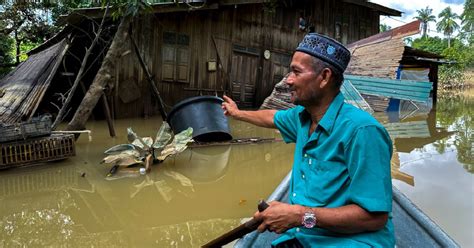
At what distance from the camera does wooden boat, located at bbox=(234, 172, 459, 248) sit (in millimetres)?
2211

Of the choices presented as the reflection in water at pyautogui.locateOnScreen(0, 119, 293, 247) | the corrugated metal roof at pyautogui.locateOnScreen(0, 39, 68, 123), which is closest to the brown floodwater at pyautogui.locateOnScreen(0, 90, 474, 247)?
the reflection in water at pyautogui.locateOnScreen(0, 119, 293, 247)

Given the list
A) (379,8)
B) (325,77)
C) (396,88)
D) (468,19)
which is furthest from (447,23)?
(325,77)

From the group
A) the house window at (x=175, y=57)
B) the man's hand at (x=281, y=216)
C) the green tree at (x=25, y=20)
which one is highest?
the green tree at (x=25, y=20)

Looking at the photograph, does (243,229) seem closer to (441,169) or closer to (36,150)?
(36,150)

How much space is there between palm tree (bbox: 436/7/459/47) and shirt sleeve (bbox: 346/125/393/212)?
58.3m

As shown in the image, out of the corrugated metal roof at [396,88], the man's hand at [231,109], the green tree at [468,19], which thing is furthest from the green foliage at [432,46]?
the man's hand at [231,109]

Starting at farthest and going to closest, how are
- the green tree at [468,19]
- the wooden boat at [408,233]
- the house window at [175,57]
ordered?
the green tree at [468,19]
the house window at [175,57]
the wooden boat at [408,233]

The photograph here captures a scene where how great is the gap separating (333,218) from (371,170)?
230 mm

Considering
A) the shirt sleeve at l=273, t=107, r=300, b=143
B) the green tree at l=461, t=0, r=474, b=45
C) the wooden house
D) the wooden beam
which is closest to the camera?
the shirt sleeve at l=273, t=107, r=300, b=143

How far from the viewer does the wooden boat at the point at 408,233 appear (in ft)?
7.25

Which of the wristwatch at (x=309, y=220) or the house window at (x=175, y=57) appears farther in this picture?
the house window at (x=175, y=57)

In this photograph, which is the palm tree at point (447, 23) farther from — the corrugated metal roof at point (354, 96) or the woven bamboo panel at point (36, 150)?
the woven bamboo panel at point (36, 150)

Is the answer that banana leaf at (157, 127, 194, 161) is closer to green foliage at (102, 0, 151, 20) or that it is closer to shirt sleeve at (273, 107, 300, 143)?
green foliage at (102, 0, 151, 20)

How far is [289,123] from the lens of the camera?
203cm
